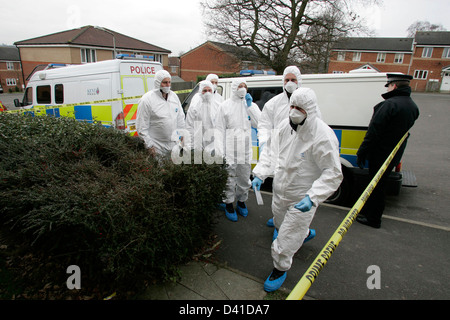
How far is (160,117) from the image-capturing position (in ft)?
13.4

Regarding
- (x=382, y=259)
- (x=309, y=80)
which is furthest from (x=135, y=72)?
(x=382, y=259)

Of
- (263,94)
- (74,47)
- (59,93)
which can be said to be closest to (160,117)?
(263,94)

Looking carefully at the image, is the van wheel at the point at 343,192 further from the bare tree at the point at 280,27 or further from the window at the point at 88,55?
the window at the point at 88,55

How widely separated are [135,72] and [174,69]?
48.5 m

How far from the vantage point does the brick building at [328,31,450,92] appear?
39.8m

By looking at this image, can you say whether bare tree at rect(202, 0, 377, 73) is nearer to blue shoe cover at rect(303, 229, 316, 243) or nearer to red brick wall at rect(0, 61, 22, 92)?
blue shoe cover at rect(303, 229, 316, 243)

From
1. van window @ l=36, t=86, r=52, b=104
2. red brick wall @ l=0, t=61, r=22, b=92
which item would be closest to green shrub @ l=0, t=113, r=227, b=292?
van window @ l=36, t=86, r=52, b=104

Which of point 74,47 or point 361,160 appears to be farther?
point 74,47

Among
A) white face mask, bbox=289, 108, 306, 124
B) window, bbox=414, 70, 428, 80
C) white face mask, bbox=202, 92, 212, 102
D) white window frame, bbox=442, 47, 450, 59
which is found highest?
white window frame, bbox=442, 47, 450, 59

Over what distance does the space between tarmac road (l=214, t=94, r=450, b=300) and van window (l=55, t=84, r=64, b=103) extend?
6588 mm

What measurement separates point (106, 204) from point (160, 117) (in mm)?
2375

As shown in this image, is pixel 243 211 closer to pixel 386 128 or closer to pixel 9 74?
pixel 386 128

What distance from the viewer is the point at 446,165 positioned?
6.86 m

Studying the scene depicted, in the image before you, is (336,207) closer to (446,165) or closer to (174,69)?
(446,165)
